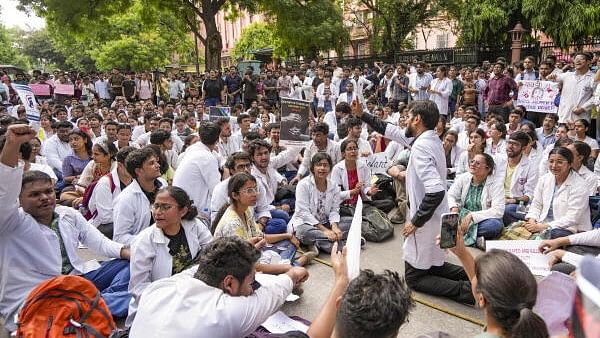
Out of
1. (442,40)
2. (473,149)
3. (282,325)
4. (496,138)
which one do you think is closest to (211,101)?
(496,138)

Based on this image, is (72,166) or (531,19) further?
(531,19)

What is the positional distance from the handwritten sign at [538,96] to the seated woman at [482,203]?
164 inches

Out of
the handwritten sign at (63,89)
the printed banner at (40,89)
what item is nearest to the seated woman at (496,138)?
the handwritten sign at (63,89)

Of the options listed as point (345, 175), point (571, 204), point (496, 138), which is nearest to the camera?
point (571, 204)

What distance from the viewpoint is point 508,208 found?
5.22 metres

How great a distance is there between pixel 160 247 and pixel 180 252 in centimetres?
16

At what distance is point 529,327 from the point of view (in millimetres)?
1619

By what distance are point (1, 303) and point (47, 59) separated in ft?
198

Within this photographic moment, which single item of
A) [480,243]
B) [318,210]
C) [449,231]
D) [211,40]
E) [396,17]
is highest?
[396,17]

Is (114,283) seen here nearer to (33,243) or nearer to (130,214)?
(130,214)

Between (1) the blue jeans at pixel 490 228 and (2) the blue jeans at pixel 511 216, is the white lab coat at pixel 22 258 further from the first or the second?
(2) the blue jeans at pixel 511 216

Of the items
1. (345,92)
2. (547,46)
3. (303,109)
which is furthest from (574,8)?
(303,109)

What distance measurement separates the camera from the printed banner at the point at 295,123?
6508 millimetres

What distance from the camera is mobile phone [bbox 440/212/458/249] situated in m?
2.46
